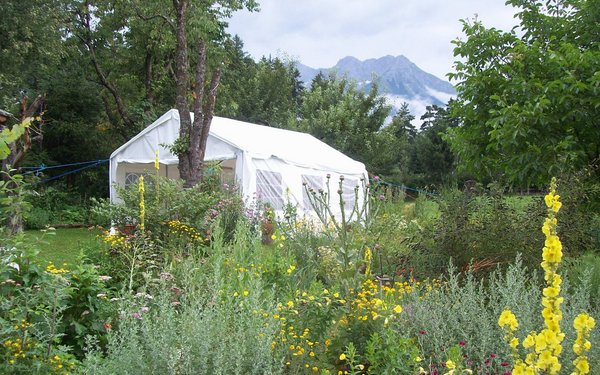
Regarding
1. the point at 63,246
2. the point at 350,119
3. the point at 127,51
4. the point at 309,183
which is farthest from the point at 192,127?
the point at 350,119

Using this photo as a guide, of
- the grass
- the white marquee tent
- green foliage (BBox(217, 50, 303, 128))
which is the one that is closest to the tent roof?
the white marquee tent

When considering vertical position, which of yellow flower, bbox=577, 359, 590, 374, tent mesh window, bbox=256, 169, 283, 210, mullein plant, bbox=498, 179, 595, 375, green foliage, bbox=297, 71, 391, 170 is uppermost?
green foliage, bbox=297, 71, 391, 170

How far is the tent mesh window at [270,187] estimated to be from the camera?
30.5 ft

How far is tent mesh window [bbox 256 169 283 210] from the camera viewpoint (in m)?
9.28

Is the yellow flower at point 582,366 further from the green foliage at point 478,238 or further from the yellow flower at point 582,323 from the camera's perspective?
the green foliage at point 478,238

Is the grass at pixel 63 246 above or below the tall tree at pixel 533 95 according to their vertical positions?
below

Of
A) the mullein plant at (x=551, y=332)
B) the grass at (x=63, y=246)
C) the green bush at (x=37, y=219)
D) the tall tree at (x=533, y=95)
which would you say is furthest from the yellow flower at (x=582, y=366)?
the green bush at (x=37, y=219)

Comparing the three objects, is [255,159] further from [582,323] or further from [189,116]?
[582,323]

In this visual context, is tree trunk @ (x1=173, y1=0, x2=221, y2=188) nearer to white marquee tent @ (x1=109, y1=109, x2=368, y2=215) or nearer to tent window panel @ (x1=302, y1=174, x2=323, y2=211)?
white marquee tent @ (x1=109, y1=109, x2=368, y2=215)

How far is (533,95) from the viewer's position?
4969 mm

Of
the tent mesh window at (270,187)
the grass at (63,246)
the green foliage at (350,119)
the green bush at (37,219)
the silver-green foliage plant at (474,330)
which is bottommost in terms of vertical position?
the grass at (63,246)

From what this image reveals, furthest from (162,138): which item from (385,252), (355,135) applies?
(355,135)

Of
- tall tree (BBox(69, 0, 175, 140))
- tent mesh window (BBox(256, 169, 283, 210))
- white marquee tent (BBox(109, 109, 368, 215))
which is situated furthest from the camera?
tall tree (BBox(69, 0, 175, 140))

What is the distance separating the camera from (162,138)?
10.2m
